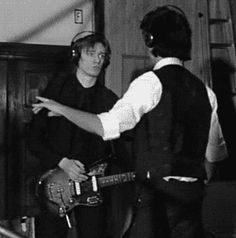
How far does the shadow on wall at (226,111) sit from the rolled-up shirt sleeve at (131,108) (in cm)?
289

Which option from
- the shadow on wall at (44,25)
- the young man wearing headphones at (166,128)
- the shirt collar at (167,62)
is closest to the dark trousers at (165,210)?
the young man wearing headphones at (166,128)

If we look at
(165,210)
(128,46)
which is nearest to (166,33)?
(165,210)

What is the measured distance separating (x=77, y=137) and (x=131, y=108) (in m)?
0.94

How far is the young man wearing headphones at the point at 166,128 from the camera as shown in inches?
92.0

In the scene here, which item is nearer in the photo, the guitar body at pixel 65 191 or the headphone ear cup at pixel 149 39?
the headphone ear cup at pixel 149 39

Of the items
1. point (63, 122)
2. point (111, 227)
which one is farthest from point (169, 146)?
point (111, 227)

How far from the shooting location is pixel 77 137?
3199mm

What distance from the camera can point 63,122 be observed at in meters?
3.19

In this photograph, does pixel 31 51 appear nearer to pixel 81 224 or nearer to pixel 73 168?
pixel 73 168

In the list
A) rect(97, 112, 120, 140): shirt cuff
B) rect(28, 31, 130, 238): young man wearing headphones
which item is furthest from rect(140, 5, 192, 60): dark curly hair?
rect(28, 31, 130, 238): young man wearing headphones

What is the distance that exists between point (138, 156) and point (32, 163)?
2548mm

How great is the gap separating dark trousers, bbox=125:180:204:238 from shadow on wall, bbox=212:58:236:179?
2718 millimetres

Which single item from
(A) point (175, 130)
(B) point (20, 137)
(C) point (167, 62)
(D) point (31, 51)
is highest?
(D) point (31, 51)

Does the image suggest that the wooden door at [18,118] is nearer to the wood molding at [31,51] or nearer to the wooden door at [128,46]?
the wood molding at [31,51]
